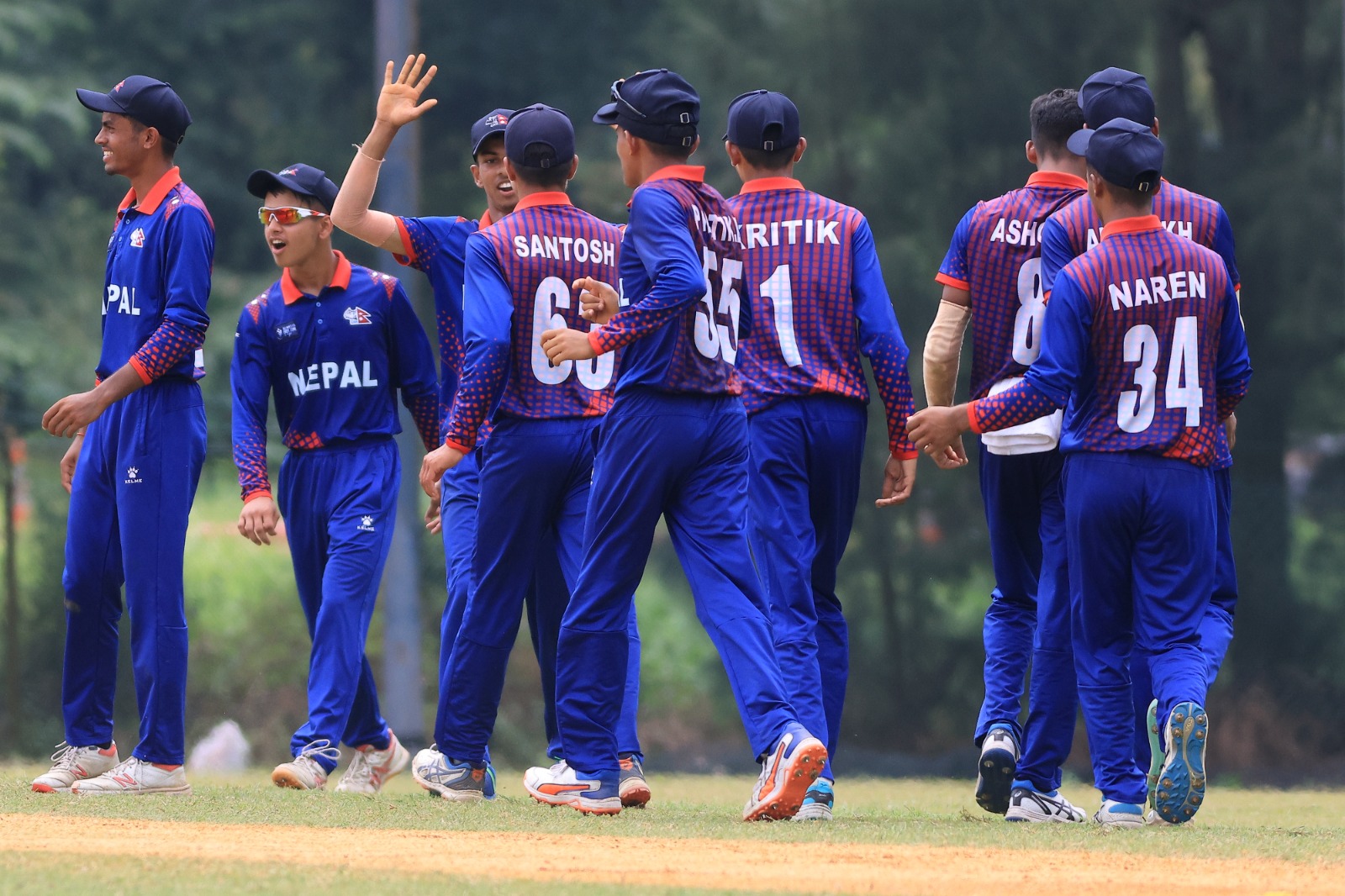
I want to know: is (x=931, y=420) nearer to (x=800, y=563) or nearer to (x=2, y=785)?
(x=800, y=563)

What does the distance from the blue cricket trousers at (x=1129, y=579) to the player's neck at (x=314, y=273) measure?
10.6ft

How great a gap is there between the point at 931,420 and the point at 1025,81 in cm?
938

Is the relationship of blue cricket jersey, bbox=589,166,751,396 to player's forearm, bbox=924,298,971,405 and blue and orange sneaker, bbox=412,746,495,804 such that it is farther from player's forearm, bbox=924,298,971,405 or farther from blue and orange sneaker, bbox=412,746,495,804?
blue and orange sneaker, bbox=412,746,495,804

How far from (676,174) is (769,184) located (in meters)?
0.69

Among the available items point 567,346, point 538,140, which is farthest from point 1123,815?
point 538,140

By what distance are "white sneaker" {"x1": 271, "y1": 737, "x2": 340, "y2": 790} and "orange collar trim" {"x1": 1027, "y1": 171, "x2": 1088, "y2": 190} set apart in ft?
11.4

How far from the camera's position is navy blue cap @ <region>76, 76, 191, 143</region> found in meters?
6.71

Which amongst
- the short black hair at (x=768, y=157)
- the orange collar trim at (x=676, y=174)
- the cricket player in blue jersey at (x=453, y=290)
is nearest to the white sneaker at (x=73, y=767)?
the cricket player in blue jersey at (x=453, y=290)

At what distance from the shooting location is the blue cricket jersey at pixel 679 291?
5598 mm

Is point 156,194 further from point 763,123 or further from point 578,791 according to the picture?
point 578,791

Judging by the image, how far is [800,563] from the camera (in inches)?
248

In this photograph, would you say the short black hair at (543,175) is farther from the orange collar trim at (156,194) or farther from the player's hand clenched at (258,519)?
the player's hand clenched at (258,519)

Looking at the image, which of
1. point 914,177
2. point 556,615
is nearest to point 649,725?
point 914,177

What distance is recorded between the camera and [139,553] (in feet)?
21.4
